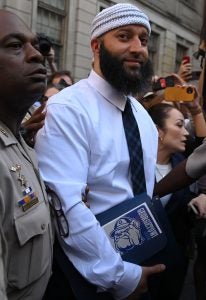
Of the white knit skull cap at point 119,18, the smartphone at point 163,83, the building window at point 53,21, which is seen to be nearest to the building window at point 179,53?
the building window at point 53,21

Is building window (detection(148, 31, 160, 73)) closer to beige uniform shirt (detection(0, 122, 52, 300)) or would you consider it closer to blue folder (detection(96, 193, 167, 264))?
blue folder (detection(96, 193, 167, 264))

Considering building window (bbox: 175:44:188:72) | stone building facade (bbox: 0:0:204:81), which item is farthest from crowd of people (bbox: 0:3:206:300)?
building window (bbox: 175:44:188:72)

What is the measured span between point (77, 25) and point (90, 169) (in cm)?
971

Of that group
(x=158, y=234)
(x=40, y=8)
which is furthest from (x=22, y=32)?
(x=40, y=8)

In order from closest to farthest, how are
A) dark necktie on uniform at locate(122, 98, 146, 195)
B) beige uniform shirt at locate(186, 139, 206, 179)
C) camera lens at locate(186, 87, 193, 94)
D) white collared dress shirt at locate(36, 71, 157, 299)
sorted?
white collared dress shirt at locate(36, 71, 157, 299), dark necktie on uniform at locate(122, 98, 146, 195), beige uniform shirt at locate(186, 139, 206, 179), camera lens at locate(186, 87, 193, 94)

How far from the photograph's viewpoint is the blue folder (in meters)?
1.95

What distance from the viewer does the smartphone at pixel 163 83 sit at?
4352 mm

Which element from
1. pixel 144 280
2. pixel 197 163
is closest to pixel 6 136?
pixel 144 280

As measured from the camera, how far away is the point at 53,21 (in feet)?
35.8

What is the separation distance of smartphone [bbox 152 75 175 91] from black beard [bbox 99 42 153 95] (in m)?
2.21

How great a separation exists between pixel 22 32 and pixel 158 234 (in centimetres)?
105

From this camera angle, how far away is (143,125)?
7.33ft

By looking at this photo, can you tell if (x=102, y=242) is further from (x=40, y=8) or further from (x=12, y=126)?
(x=40, y=8)

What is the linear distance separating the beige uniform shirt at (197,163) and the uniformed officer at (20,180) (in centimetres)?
95
